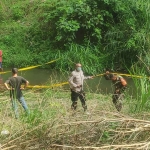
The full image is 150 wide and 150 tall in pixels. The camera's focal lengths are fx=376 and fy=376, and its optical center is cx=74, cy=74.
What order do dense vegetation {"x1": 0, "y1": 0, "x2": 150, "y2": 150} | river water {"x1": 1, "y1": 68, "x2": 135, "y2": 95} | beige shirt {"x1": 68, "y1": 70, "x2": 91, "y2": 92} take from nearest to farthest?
beige shirt {"x1": 68, "y1": 70, "x2": 91, "y2": 92} < river water {"x1": 1, "y1": 68, "x2": 135, "y2": 95} < dense vegetation {"x1": 0, "y1": 0, "x2": 150, "y2": 150}

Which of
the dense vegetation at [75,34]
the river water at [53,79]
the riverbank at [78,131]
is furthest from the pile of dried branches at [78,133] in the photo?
the river water at [53,79]

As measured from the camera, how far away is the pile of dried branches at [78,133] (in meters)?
4.86

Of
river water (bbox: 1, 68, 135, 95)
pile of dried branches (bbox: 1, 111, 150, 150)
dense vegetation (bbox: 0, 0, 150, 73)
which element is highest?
dense vegetation (bbox: 0, 0, 150, 73)

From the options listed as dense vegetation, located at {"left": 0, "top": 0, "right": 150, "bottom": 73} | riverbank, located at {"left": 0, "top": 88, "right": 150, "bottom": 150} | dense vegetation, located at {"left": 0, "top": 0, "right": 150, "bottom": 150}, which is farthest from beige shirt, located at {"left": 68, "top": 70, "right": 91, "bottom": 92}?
dense vegetation, located at {"left": 0, "top": 0, "right": 150, "bottom": 73}

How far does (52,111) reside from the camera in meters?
5.95

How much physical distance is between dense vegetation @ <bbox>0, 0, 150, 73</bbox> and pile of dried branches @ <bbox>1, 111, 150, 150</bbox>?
9324 millimetres

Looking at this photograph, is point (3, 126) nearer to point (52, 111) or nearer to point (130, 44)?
point (52, 111)

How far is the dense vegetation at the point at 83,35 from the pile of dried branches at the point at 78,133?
30.6 ft

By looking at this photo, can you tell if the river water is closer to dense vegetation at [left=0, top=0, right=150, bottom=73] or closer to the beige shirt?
dense vegetation at [left=0, top=0, right=150, bottom=73]

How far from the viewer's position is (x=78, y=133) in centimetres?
506

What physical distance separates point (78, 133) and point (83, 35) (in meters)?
11.6

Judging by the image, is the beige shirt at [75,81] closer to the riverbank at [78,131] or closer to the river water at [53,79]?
the riverbank at [78,131]

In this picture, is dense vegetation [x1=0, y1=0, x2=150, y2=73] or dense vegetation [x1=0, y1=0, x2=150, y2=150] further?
dense vegetation [x1=0, y1=0, x2=150, y2=73]

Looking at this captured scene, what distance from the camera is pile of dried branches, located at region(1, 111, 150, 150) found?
15.9 ft
